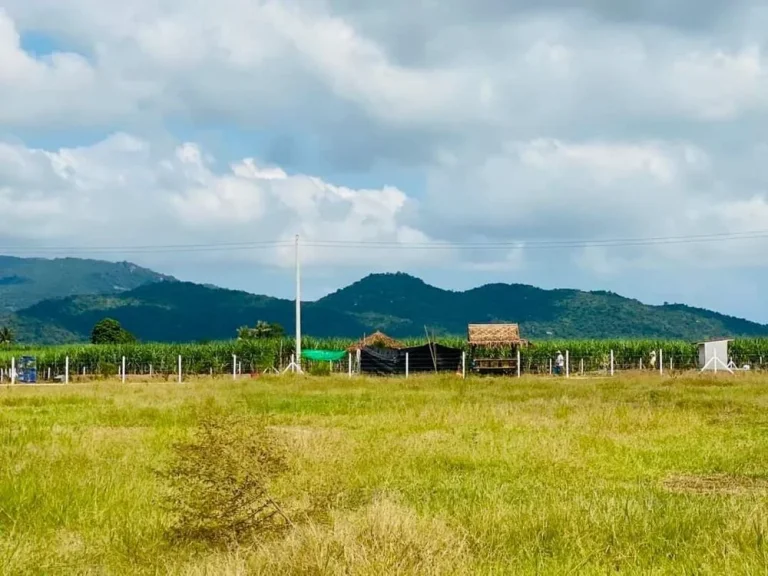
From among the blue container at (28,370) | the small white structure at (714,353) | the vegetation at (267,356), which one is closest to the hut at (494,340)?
the vegetation at (267,356)

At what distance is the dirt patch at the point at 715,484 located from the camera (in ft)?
37.5

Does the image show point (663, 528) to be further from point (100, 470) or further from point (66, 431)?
point (66, 431)

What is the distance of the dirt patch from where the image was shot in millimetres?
11422

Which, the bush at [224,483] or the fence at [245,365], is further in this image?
the fence at [245,365]

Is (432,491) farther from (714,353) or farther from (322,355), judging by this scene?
(322,355)

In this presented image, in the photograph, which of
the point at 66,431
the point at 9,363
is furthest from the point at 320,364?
the point at 66,431

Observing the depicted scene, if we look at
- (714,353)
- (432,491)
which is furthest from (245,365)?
(432,491)

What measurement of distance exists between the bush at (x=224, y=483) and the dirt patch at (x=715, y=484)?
18.7 feet

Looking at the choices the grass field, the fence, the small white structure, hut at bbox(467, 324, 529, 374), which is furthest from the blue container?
the small white structure

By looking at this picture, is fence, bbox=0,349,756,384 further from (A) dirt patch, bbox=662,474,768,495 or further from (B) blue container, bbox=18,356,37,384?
(A) dirt patch, bbox=662,474,768,495

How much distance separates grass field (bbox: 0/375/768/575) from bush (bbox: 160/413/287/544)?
23cm

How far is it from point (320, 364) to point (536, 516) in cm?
4219

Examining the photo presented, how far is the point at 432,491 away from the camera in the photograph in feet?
36.7

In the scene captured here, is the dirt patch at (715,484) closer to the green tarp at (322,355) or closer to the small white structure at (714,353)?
the small white structure at (714,353)
